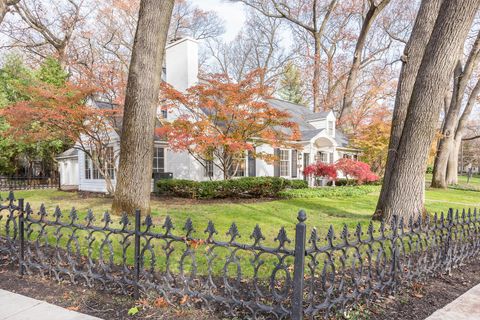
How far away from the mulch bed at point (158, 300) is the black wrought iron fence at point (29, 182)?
66.2 feet

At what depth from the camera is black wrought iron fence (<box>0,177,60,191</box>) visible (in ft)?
67.8

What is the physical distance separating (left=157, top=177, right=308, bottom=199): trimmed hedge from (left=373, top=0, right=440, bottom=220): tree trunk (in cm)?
638

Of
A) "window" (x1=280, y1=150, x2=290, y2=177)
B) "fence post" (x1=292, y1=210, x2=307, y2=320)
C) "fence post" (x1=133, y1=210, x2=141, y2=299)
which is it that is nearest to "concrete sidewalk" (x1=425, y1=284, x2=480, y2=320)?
"fence post" (x1=292, y1=210, x2=307, y2=320)

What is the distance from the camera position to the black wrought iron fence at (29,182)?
2067 centimetres

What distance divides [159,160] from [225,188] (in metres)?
4.33

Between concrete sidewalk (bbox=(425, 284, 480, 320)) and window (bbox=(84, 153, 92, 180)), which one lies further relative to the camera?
window (bbox=(84, 153, 92, 180))

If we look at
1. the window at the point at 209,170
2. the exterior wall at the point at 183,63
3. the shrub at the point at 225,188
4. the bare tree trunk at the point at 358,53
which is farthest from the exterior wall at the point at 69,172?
the bare tree trunk at the point at 358,53

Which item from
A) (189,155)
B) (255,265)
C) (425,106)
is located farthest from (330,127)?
(255,265)

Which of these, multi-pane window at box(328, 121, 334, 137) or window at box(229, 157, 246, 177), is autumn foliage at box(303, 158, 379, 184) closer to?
window at box(229, 157, 246, 177)

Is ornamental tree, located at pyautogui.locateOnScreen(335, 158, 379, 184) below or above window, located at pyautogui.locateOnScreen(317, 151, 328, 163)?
below

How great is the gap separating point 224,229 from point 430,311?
13.3ft

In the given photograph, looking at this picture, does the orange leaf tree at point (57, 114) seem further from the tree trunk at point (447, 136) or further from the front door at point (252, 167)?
the tree trunk at point (447, 136)

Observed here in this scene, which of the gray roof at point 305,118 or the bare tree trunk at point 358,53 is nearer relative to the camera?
the gray roof at point 305,118

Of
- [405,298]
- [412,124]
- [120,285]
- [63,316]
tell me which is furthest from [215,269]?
[412,124]
